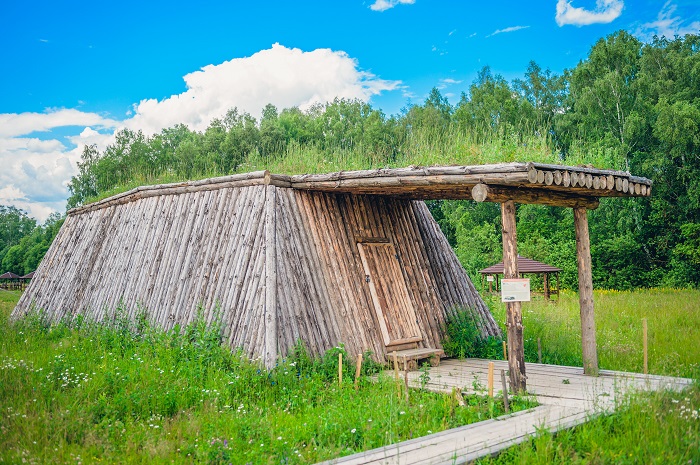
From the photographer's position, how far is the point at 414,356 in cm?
959

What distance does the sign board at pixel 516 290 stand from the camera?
7.62 meters

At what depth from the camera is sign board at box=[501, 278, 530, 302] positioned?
7.62 meters

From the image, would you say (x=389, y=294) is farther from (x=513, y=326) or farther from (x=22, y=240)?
(x=22, y=240)

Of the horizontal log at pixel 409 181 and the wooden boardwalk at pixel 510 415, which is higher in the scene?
the horizontal log at pixel 409 181

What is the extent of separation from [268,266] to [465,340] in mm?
4063

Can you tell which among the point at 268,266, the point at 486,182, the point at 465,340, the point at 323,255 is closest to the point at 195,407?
the point at 268,266

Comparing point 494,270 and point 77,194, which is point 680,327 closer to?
point 494,270

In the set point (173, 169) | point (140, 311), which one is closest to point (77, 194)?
point (173, 169)

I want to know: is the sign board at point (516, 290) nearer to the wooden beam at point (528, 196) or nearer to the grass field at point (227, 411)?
the wooden beam at point (528, 196)

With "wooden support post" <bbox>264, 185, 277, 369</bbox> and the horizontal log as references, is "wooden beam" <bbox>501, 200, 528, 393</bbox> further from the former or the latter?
"wooden support post" <bbox>264, 185, 277, 369</bbox>

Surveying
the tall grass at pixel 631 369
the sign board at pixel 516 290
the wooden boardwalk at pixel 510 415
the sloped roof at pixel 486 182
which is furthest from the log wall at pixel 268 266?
the sign board at pixel 516 290

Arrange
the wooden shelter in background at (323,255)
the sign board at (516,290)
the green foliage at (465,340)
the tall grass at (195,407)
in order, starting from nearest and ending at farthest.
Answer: the tall grass at (195,407) < the sign board at (516,290) < the wooden shelter in background at (323,255) < the green foliage at (465,340)

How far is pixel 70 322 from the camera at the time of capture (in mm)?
12789

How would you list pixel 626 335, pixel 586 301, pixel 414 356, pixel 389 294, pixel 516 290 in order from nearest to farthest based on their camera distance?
pixel 516 290
pixel 586 301
pixel 414 356
pixel 389 294
pixel 626 335
